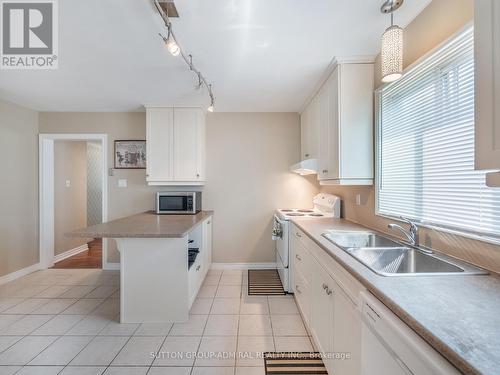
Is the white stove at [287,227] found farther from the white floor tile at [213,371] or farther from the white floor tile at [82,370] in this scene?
the white floor tile at [82,370]

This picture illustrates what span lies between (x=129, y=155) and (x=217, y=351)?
2916mm

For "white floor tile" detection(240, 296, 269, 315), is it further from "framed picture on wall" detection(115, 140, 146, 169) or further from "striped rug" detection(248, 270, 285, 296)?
"framed picture on wall" detection(115, 140, 146, 169)

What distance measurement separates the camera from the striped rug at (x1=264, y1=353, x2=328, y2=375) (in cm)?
163

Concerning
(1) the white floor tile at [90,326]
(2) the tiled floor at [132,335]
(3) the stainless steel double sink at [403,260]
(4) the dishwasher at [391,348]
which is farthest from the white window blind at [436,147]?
(1) the white floor tile at [90,326]

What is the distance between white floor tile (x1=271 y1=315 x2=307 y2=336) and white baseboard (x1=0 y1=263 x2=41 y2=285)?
346 cm

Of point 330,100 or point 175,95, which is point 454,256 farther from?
point 175,95

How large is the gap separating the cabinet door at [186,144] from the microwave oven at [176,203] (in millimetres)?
220

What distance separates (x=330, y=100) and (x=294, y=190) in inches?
62.8

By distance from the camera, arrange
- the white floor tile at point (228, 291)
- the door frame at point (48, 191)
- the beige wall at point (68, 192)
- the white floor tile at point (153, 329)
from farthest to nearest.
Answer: the beige wall at point (68, 192), the door frame at point (48, 191), the white floor tile at point (228, 291), the white floor tile at point (153, 329)

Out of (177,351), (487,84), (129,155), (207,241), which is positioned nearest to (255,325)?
(177,351)

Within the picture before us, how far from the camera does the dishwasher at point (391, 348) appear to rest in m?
0.65

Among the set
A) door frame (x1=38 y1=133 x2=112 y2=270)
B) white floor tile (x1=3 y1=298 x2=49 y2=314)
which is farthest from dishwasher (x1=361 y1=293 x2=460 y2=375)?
door frame (x1=38 y1=133 x2=112 y2=270)

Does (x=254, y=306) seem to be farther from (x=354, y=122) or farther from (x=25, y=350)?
(x=354, y=122)

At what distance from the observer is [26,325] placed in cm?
215
